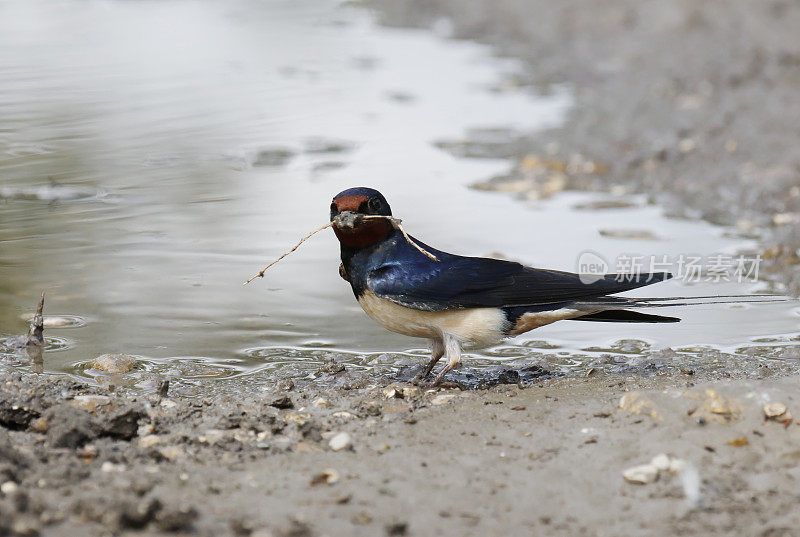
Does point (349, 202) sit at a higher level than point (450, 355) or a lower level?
higher

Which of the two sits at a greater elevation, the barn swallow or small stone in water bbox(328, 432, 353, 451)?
the barn swallow

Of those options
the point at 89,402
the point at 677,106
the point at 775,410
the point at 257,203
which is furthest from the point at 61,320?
the point at 677,106

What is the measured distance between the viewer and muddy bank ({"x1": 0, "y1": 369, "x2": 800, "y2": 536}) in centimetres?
257

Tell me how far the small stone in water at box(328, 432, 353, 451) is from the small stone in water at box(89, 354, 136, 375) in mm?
1214

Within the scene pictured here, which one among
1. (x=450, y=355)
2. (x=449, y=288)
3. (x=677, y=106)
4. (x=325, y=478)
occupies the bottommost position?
(x=325, y=478)

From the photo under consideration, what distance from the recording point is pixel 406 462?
2980mm

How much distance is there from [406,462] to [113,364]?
1537 mm

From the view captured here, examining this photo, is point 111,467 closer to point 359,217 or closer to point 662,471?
point 359,217

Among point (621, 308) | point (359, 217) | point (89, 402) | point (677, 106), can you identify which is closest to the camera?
point (89, 402)

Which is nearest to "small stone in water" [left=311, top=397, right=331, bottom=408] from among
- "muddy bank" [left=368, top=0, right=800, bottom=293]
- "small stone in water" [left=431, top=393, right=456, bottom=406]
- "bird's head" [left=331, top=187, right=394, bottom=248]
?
"small stone in water" [left=431, top=393, right=456, bottom=406]

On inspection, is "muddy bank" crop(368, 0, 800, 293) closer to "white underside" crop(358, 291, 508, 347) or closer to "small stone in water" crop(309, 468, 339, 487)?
"white underside" crop(358, 291, 508, 347)

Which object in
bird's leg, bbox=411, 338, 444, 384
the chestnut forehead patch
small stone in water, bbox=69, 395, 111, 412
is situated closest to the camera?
small stone in water, bbox=69, 395, 111, 412

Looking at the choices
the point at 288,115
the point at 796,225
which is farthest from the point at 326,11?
the point at 796,225

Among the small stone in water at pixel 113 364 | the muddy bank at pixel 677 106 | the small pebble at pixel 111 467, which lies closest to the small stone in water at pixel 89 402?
the small stone in water at pixel 113 364
